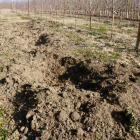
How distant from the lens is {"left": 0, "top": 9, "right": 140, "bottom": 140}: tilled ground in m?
3.68

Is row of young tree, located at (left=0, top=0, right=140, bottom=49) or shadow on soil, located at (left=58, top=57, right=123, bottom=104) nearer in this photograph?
shadow on soil, located at (left=58, top=57, right=123, bottom=104)

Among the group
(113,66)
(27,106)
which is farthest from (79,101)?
(113,66)

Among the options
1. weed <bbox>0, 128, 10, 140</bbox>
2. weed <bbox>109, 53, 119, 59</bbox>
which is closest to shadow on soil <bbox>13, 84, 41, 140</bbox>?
weed <bbox>0, 128, 10, 140</bbox>

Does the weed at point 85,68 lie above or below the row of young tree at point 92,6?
below

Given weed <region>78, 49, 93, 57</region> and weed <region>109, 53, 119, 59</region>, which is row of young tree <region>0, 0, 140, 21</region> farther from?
weed <region>78, 49, 93, 57</region>

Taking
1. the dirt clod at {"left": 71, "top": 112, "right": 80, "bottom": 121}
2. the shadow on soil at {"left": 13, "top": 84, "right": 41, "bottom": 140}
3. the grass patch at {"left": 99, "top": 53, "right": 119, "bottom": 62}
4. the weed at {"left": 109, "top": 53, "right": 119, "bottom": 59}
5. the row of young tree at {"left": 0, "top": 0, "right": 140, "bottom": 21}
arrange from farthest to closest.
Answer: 1. the row of young tree at {"left": 0, "top": 0, "right": 140, "bottom": 21}
2. the weed at {"left": 109, "top": 53, "right": 119, "bottom": 59}
3. the grass patch at {"left": 99, "top": 53, "right": 119, "bottom": 62}
4. the dirt clod at {"left": 71, "top": 112, "right": 80, "bottom": 121}
5. the shadow on soil at {"left": 13, "top": 84, "right": 41, "bottom": 140}

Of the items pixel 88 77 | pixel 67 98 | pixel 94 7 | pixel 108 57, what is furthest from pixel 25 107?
pixel 94 7

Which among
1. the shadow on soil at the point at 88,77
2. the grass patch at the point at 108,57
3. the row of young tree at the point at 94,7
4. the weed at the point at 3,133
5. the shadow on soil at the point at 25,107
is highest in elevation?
the row of young tree at the point at 94,7

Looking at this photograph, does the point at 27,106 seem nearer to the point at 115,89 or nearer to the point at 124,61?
the point at 115,89

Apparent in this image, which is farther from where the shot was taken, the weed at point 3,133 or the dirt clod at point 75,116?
the dirt clod at point 75,116

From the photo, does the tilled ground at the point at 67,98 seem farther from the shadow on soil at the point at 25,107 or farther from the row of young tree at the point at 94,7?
the row of young tree at the point at 94,7

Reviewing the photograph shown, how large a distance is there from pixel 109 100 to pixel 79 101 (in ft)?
3.41

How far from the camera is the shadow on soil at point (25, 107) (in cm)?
380

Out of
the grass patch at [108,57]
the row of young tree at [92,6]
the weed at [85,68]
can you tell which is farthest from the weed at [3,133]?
the row of young tree at [92,6]
